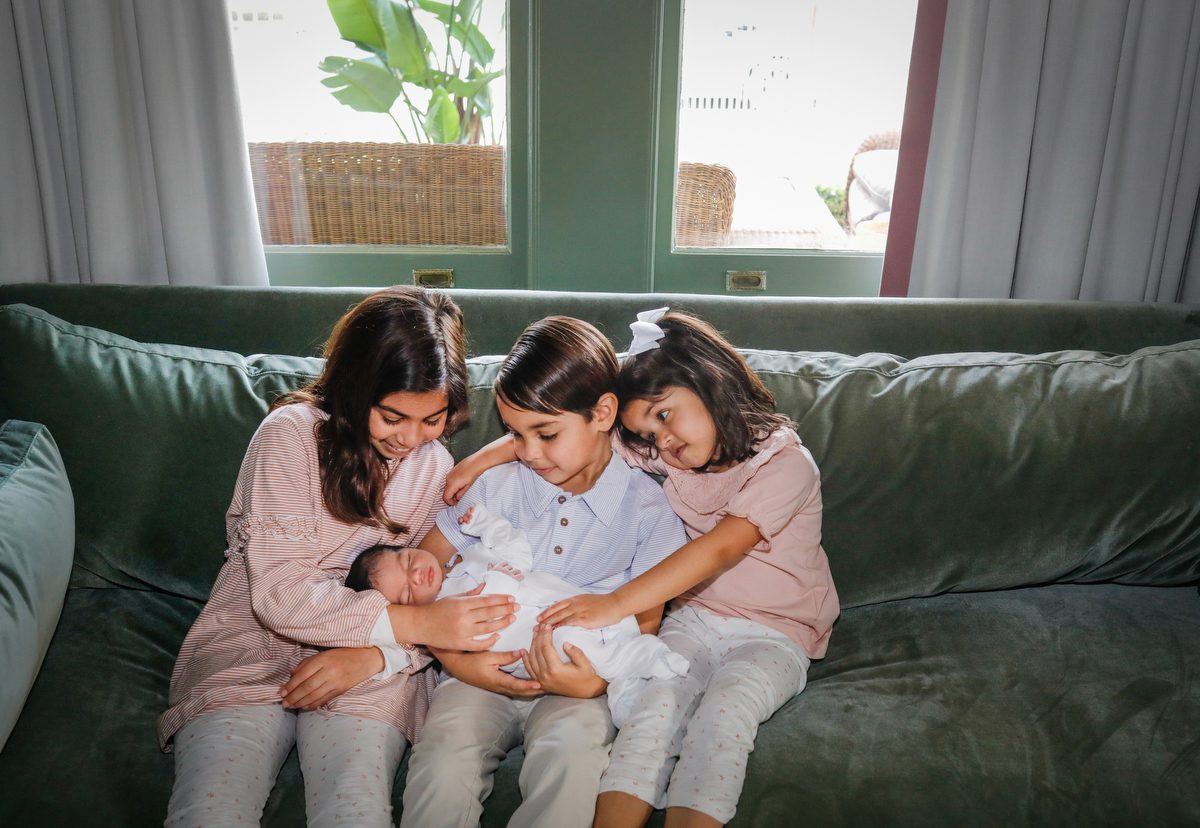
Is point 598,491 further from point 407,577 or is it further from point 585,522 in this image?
point 407,577

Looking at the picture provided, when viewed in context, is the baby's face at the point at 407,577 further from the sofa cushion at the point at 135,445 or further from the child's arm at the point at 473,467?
the sofa cushion at the point at 135,445

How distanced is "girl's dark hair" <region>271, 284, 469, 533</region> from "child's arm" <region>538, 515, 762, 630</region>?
366mm

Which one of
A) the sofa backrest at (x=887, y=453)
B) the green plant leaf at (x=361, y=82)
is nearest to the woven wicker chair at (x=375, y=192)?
the green plant leaf at (x=361, y=82)

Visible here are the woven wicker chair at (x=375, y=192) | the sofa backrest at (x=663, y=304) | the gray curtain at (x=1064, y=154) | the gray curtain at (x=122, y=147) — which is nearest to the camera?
the sofa backrest at (x=663, y=304)

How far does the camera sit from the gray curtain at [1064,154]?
2.11 meters

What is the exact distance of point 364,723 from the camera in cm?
127

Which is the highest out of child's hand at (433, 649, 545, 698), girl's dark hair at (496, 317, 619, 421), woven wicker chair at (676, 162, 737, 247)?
woven wicker chair at (676, 162, 737, 247)

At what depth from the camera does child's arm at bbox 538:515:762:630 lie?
1.36 metres

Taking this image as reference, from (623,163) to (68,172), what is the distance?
4.53 ft

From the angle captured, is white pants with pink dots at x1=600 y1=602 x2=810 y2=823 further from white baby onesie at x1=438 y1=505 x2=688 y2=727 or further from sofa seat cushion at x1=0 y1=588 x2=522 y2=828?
sofa seat cushion at x1=0 y1=588 x2=522 y2=828

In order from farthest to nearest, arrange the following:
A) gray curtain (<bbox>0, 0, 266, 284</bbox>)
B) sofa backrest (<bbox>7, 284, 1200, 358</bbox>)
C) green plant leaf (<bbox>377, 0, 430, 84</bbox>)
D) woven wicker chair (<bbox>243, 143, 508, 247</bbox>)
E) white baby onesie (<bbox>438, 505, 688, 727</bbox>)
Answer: woven wicker chair (<bbox>243, 143, 508, 247</bbox>) < green plant leaf (<bbox>377, 0, 430, 84</bbox>) < gray curtain (<bbox>0, 0, 266, 284</bbox>) < sofa backrest (<bbox>7, 284, 1200, 358</bbox>) < white baby onesie (<bbox>438, 505, 688, 727</bbox>)

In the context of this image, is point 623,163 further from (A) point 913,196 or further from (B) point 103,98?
(B) point 103,98

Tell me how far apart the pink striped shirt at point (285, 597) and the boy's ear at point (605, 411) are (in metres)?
0.34

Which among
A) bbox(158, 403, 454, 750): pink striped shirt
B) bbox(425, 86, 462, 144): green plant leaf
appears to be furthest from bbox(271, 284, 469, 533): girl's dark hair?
bbox(425, 86, 462, 144): green plant leaf
